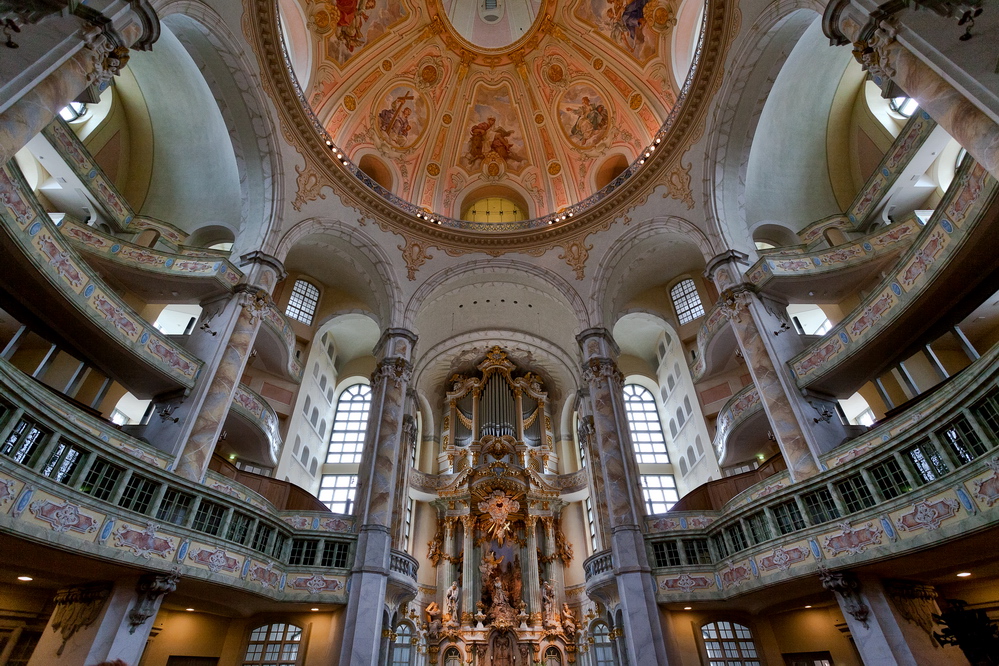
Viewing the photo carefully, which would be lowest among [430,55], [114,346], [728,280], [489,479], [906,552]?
[906,552]

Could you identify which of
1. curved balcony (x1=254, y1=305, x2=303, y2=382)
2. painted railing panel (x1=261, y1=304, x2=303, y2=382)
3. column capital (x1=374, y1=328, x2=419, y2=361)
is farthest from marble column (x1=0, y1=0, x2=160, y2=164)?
column capital (x1=374, y1=328, x2=419, y2=361)

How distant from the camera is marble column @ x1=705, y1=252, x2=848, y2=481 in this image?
12.7 m

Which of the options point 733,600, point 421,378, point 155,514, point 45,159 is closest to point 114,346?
point 155,514

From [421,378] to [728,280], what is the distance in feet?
55.1

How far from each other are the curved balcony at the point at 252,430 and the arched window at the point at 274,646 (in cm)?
596

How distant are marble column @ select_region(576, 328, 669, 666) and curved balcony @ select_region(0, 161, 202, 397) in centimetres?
1283

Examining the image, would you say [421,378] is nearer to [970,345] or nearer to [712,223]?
[712,223]

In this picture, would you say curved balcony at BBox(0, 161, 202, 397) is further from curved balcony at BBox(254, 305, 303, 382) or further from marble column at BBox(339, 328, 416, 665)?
marble column at BBox(339, 328, 416, 665)

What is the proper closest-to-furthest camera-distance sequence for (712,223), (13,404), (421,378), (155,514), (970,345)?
1. (13,404)
2. (155,514)
3. (970,345)
4. (712,223)
5. (421,378)

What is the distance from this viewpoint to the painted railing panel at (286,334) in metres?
17.7

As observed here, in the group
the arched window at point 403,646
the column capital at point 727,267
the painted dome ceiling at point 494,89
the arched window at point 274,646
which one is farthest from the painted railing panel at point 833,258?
the arched window at point 403,646

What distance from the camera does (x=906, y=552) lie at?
925 cm

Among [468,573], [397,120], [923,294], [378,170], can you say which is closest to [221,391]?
[378,170]

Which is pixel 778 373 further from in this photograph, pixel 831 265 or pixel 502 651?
pixel 502 651
